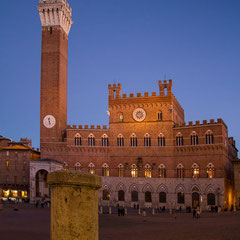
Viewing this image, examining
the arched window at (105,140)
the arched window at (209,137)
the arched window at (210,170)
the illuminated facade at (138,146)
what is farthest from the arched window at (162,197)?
the arched window at (105,140)

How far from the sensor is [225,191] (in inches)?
1795

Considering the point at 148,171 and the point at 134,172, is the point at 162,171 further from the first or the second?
the point at 134,172

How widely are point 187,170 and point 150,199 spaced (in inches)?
268

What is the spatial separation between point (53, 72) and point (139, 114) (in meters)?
15.3

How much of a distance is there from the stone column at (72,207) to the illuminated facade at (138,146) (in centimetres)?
4419

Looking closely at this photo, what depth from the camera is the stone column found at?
3514 millimetres

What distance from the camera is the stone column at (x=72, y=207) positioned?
11.5ft

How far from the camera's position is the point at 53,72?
177 ft

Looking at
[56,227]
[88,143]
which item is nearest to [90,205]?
[56,227]

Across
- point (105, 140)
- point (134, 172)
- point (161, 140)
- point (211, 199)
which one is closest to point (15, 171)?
point (105, 140)

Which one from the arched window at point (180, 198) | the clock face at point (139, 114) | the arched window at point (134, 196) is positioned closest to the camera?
the arched window at point (180, 198)

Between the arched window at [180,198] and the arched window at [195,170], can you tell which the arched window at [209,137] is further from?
the arched window at [180,198]

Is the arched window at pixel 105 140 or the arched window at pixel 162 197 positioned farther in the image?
the arched window at pixel 105 140

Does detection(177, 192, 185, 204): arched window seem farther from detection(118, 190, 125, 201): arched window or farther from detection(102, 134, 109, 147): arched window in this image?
detection(102, 134, 109, 147): arched window
